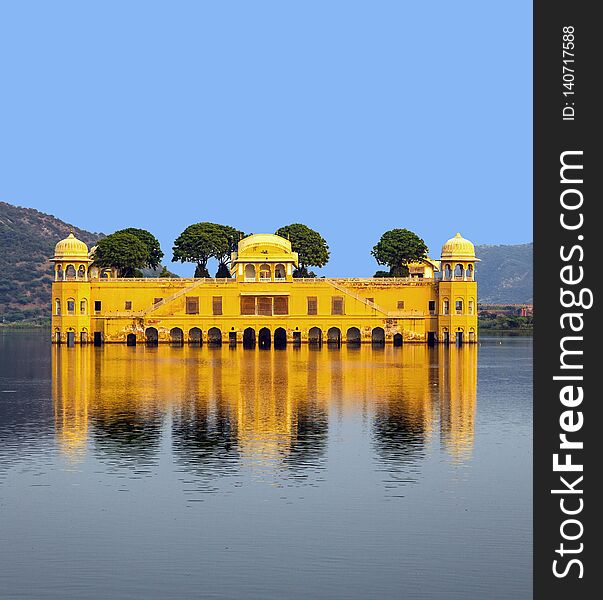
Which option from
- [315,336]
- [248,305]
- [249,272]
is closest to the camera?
[248,305]

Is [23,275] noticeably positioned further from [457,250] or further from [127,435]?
[127,435]

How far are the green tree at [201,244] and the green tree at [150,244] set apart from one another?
3.26m

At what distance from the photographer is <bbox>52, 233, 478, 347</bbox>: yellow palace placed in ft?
321

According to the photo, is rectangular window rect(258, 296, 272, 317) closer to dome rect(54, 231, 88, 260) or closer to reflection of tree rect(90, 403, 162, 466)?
dome rect(54, 231, 88, 260)

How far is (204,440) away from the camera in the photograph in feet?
116

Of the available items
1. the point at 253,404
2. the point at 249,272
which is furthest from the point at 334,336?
the point at 253,404

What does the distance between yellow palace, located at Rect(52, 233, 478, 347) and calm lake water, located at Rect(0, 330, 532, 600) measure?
44237mm

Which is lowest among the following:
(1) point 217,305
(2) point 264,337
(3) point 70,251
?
(2) point 264,337

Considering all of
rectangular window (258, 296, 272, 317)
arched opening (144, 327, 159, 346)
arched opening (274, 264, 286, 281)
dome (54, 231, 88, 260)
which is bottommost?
arched opening (144, 327, 159, 346)

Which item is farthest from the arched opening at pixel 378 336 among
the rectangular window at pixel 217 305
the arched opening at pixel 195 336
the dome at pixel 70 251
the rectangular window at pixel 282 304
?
the dome at pixel 70 251

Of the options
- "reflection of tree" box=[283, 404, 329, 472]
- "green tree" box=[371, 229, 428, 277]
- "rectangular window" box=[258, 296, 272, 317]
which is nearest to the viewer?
"reflection of tree" box=[283, 404, 329, 472]

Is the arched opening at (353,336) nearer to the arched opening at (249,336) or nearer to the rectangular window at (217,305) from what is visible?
the arched opening at (249,336)

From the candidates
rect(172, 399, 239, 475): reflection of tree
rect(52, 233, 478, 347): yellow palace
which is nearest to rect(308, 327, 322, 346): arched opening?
rect(52, 233, 478, 347): yellow palace

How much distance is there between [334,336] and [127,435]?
6573 cm
